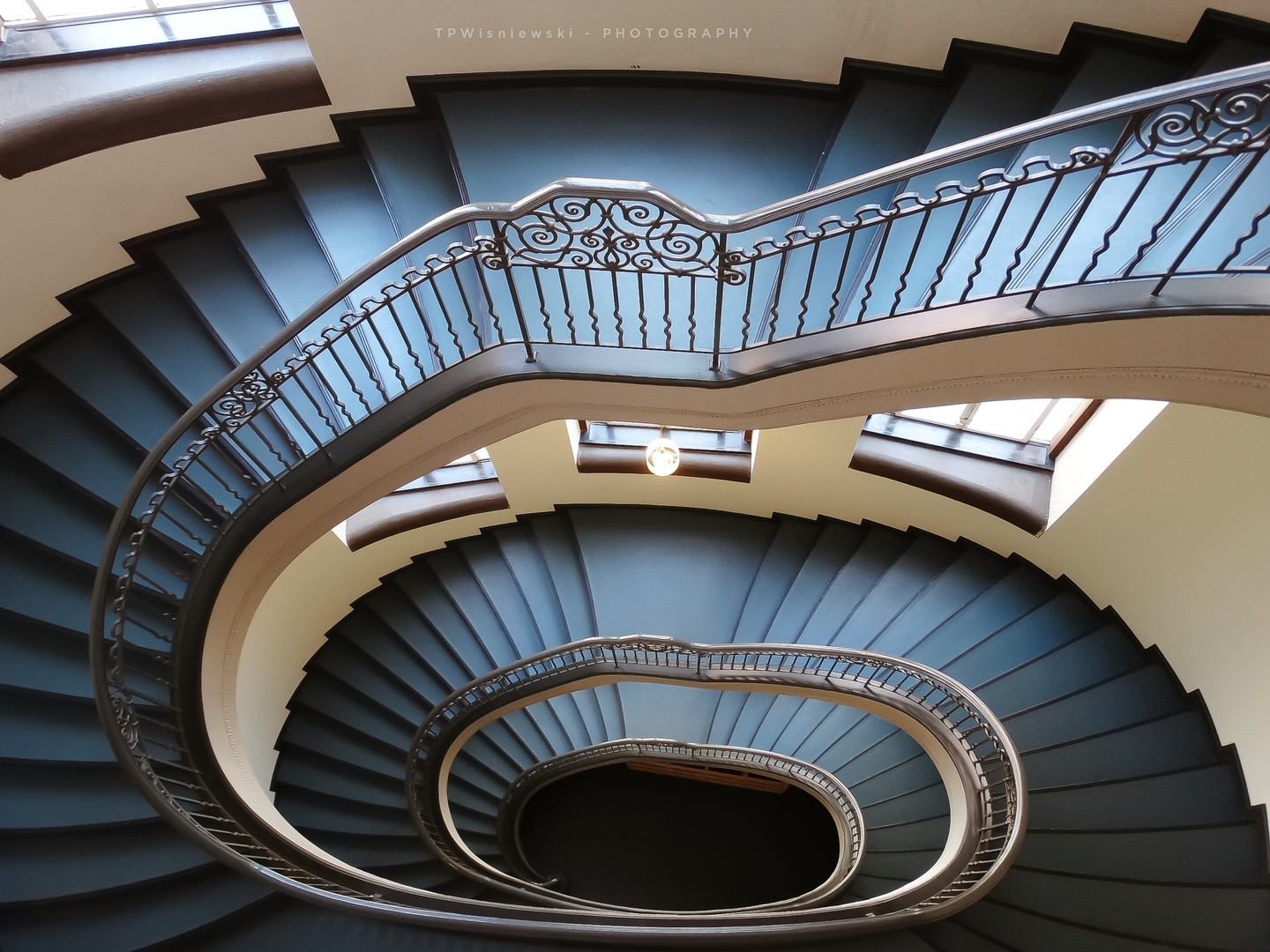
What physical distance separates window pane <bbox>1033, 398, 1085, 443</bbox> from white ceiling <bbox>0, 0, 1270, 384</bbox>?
118 inches

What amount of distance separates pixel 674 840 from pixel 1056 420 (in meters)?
7.30

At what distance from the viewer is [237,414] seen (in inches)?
155

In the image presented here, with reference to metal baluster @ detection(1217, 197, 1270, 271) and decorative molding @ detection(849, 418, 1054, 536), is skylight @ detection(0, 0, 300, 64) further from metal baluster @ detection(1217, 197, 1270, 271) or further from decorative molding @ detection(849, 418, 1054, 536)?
decorative molding @ detection(849, 418, 1054, 536)

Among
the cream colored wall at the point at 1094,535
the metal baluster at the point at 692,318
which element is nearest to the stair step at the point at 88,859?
the cream colored wall at the point at 1094,535

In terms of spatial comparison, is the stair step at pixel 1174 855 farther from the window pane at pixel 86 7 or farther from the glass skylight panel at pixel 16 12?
the glass skylight panel at pixel 16 12

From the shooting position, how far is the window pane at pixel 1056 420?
643 centimetres

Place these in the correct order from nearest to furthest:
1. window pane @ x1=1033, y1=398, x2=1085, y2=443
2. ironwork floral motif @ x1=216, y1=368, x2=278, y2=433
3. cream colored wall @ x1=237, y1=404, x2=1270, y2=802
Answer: ironwork floral motif @ x1=216, y1=368, x2=278, y2=433 → cream colored wall @ x1=237, y1=404, x2=1270, y2=802 → window pane @ x1=1033, y1=398, x2=1085, y2=443

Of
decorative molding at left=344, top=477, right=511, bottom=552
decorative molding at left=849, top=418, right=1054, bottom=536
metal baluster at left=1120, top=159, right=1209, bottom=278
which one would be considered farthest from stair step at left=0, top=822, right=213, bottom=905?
decorative molding at left=849, top=418, right=1054, bottom=536

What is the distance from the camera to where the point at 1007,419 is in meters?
6.94

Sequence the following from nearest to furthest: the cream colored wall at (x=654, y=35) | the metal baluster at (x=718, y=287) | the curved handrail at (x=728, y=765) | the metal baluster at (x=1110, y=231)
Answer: the metal baluster at (x=1110, y=231), the metal baluster at (x=718, y=287), the cream colored wall at (x=654, y=35), the curved handrail at (x=728, y=765)

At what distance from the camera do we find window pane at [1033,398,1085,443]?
6426mm

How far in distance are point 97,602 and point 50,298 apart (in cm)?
249

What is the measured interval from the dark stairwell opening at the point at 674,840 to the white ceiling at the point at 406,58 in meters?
→ 8.30

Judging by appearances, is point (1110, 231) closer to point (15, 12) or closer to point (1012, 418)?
point (1012, 418)
